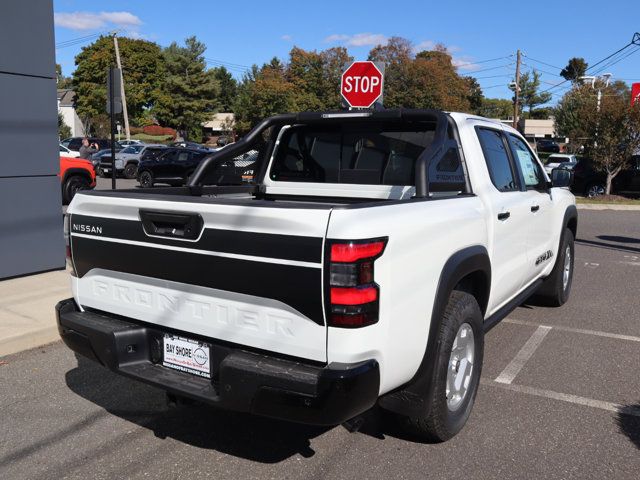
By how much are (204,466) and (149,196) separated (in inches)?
58.9

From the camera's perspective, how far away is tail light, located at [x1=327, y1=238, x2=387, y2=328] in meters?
2.55

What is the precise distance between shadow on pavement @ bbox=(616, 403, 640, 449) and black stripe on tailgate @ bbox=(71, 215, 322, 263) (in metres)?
2.45

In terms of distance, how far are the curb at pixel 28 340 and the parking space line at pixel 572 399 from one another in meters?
3.70

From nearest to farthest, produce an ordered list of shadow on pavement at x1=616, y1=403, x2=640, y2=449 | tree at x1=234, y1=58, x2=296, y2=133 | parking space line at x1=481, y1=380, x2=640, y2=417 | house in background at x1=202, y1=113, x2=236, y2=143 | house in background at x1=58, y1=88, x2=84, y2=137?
shadow on pavement at x1=616, y1=403, x2=640, y2=449 < parking space line at x1=481, y1=380, x2=640, y2=417 < tree at x1=234, y1=58, x2=296, y2=133 < house in background at x1=58, y1=88, x2=84, y2=137 < house in background at x1=202, y1=113, x2=236, y2=143

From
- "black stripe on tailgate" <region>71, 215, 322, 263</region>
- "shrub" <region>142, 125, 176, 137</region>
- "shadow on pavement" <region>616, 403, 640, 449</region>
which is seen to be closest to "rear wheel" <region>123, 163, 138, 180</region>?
"black stripe on tailgate" <region>71, 215, 322, 263</region>

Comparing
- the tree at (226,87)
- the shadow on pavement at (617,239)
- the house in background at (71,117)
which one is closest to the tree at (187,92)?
the house in background at (71,117)

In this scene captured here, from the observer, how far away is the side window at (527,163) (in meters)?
5.11

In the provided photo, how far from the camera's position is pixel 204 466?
3303 mm

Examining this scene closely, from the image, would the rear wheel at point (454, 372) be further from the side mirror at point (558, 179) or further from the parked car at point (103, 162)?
the parked car at point (103, 162)

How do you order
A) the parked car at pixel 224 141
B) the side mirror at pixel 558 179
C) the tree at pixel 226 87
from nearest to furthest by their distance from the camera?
the side mirror at pixel 558 179 < the parked car at pixel 224 141 < the tree at pixel 226 87

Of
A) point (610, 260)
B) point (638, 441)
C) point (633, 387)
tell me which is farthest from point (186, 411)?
point (610, 260)

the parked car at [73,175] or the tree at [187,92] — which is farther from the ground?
the tree at [187,92]

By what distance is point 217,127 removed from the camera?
108m

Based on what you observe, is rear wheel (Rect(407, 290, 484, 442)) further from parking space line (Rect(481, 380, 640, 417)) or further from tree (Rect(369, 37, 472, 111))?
tree (Rect(369, 37, 472, 111))
